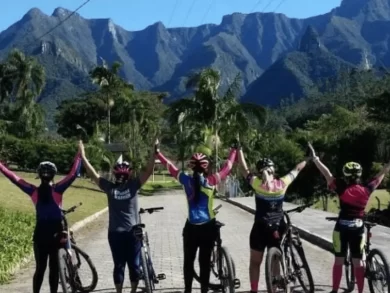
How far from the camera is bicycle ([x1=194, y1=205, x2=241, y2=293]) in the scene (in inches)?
276

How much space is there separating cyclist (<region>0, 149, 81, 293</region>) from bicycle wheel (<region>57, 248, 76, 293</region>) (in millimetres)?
57

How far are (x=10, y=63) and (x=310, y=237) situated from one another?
180 feet

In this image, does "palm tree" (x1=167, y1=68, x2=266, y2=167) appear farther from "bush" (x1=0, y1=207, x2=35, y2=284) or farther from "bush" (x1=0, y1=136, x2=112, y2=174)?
"bush" (x1=0, y1=207, x2=35, y2=284)

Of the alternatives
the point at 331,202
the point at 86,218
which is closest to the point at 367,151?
the point at 331,202

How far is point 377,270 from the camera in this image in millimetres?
6977

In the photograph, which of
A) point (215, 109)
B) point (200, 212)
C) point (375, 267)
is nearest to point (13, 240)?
point (200, 212)

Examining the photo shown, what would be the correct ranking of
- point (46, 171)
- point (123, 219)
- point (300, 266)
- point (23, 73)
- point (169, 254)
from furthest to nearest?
point (23, 73)
point (169, 254)
point (300, 266)
point (46, 171)
point (123, 219)

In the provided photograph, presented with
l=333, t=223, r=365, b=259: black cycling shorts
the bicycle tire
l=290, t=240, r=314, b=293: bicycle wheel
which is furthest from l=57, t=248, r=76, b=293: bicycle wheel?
l=333, t=223, r=365, b=259: black cycling shorts

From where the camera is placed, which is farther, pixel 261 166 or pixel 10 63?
pixel 10 63

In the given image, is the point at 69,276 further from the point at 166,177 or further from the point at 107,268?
the point at 166,177

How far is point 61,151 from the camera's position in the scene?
47312 mm

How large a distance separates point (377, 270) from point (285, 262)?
1053 mm

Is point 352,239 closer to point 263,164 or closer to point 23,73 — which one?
point 263,164

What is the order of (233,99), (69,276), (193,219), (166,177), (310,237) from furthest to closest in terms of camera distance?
(166,177), (233,99), (310,237), (69,276), (193,219)
